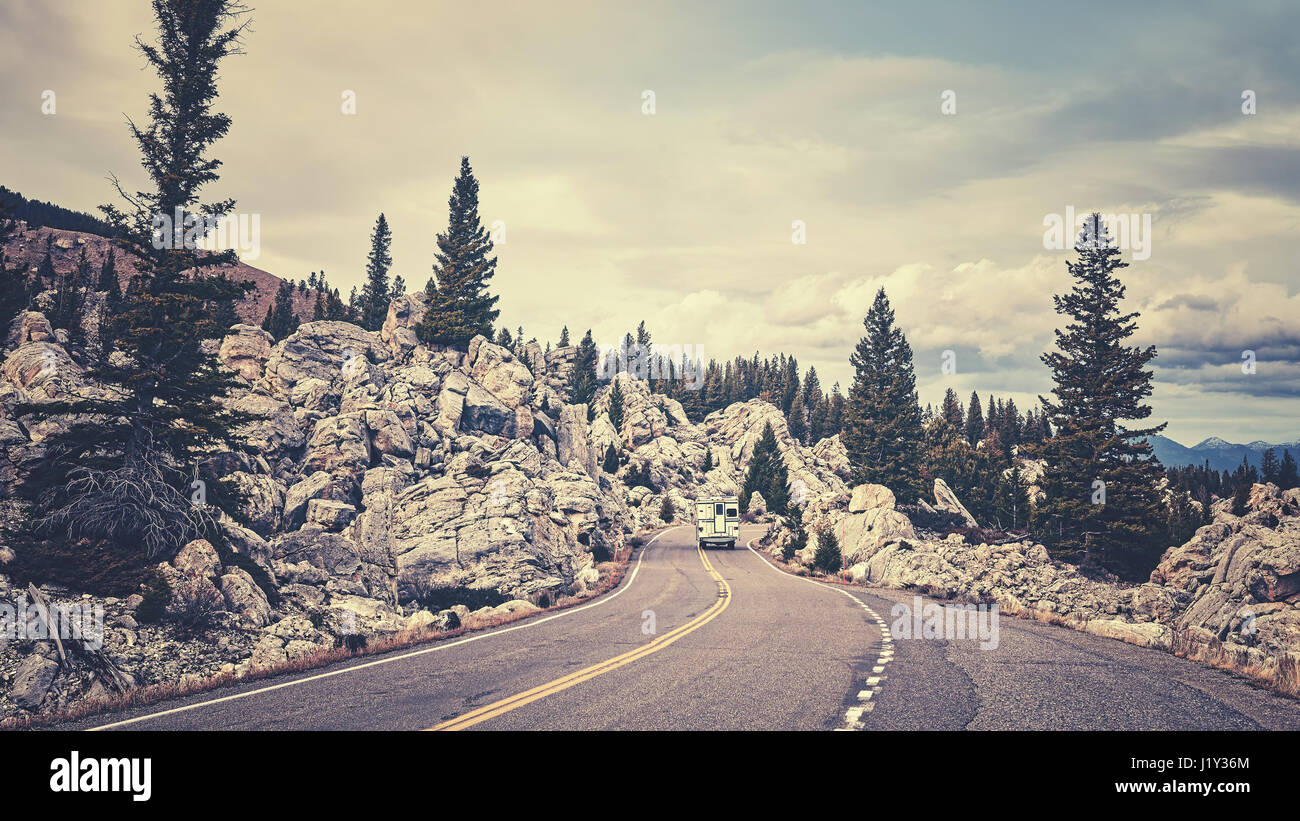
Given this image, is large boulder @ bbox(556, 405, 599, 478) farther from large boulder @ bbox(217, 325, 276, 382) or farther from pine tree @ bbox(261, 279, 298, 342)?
pine tree @ bbox(261, 279, 298, 342)

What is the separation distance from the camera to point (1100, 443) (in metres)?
40.0

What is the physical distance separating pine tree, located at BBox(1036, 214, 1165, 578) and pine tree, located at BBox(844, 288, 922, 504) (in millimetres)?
16957

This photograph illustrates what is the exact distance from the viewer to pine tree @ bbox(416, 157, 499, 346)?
198 feet

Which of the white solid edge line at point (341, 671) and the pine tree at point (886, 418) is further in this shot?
the pine tree at point (886, 418)

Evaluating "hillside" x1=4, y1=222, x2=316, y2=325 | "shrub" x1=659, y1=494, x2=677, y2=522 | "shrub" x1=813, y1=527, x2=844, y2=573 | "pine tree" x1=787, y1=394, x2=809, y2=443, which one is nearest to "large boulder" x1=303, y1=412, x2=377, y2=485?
"shrub" x1=813, y1=527, x2=844, y2=573

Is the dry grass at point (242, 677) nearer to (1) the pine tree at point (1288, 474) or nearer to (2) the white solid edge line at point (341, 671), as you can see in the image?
(2) the white solid edge line at point (341, 671)

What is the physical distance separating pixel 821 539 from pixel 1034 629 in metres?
23.2

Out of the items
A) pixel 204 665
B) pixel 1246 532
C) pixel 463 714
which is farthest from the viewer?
pixel 1246 532

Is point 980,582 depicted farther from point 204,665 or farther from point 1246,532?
point 204,665

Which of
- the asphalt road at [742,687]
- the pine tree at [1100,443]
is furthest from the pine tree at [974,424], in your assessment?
the asphalt road at [742,687]

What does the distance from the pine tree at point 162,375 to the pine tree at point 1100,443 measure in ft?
150

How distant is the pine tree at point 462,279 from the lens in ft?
198
